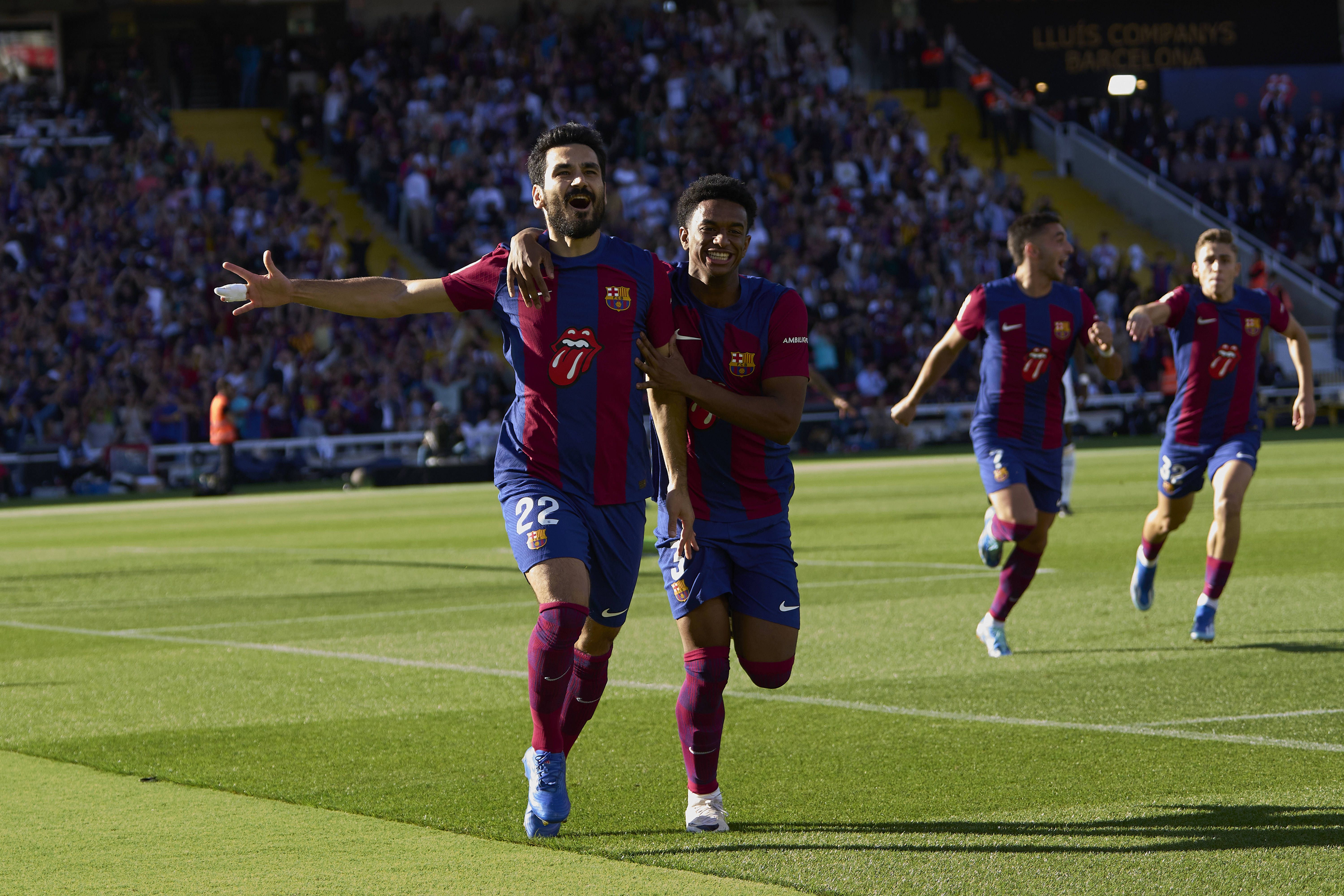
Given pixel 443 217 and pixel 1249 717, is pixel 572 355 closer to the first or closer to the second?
pixel 1249 717

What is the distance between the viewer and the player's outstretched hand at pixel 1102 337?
28.8 ft

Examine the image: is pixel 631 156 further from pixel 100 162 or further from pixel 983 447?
pixel 983 447

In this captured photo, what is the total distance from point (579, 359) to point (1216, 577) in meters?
5.34

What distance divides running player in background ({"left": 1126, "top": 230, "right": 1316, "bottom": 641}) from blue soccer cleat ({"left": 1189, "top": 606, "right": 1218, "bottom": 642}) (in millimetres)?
254

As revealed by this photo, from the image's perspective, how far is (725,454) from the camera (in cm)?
589

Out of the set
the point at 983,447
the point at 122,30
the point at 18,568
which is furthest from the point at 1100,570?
the point at 122,30

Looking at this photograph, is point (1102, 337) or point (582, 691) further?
point (1102, 337)

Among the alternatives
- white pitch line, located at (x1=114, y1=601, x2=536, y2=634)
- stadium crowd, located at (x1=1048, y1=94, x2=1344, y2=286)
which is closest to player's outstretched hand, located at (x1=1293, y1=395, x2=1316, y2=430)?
white pitch line, located at (x1=114, y1=601, x2=536, y2=634)

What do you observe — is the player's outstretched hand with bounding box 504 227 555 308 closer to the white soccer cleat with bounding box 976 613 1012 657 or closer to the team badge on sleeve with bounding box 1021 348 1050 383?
the white soccer cleat with bounding box 976 613 1012 657

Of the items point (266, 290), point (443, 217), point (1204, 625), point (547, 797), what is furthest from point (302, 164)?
point (547, 797)

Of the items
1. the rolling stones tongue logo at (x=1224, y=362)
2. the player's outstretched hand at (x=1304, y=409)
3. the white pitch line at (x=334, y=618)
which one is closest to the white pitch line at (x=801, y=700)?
the white pitch line at (x=334, y=618)

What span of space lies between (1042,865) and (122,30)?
129 ft

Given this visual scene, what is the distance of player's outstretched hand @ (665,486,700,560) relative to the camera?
218 inches

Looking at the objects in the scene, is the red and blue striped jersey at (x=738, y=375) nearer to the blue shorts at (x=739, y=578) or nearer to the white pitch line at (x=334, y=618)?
the blue shorts at (x=739, y=578)
